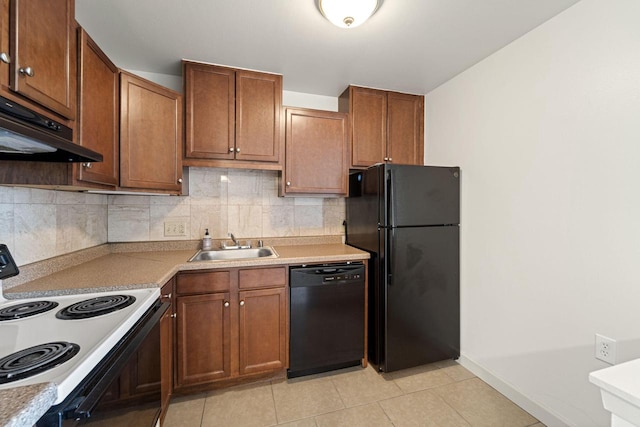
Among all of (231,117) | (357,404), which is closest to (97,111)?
(231,117)

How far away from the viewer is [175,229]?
221cm

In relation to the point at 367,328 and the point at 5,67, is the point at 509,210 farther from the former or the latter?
the point at 5,67

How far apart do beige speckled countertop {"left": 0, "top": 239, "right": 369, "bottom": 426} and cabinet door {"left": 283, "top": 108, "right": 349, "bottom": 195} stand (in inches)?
21.5

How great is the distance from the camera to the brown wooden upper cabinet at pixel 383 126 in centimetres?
235

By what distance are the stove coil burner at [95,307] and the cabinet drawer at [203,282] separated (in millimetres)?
496

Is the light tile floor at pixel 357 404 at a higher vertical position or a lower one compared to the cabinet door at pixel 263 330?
lower

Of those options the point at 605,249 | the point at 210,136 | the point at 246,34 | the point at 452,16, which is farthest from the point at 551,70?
the point at 210,136

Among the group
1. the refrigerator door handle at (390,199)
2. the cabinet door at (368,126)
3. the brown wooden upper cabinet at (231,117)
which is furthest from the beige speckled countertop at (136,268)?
the cabinet door at (368,126)

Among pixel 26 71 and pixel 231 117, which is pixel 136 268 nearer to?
pixel 26 71

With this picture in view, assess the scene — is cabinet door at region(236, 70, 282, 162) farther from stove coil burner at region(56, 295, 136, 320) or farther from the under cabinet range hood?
stove coil burner at region(56, 295, 136, 320)

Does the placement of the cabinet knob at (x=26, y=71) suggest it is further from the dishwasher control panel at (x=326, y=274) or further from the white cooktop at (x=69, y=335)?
the dishwasher control panel at (x=326, y=274)

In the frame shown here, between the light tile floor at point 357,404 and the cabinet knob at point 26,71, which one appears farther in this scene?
the light tile floor at point 357,404

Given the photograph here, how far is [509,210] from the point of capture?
177 centimetres

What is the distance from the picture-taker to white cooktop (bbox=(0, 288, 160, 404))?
0.64 m
